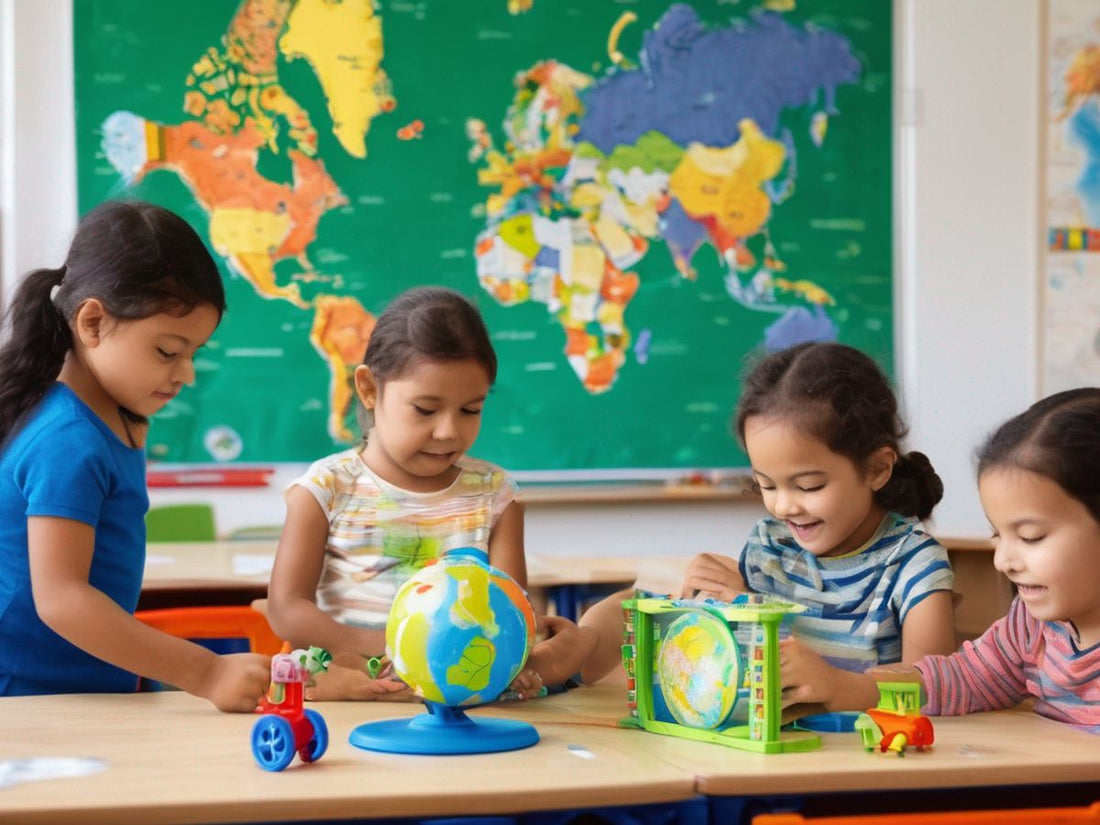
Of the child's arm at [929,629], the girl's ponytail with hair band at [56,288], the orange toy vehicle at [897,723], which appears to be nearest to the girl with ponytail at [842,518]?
the child's arm at [929,629]

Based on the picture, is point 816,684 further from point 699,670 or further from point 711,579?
point 711,579

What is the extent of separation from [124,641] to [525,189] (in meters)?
3.06

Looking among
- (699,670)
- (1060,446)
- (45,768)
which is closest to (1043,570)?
(1060,446)

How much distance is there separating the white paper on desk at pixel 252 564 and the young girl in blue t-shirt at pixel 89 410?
1088mm

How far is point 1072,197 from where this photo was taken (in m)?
4.63

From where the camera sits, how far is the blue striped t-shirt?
1605 mm

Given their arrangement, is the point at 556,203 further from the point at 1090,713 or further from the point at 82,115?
the point at 1090,713

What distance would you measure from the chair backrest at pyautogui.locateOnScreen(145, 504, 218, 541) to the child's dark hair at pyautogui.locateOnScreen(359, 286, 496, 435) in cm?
222

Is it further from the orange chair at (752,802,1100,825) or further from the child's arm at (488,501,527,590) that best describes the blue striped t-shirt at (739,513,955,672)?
the orange chair at (752,802,1100,825)

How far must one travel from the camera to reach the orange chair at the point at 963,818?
1.05 meters

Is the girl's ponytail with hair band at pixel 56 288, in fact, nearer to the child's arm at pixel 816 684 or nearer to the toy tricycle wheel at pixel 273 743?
the toy tricycle wheel at pixel 273 743

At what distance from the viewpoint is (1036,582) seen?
4.37 ft

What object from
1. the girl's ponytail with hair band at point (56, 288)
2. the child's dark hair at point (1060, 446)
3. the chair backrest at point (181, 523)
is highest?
the girl's ponytail with hair band at point (56, 288)

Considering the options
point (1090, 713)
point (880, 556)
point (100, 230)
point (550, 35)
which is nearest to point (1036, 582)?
point (1090, 713)
